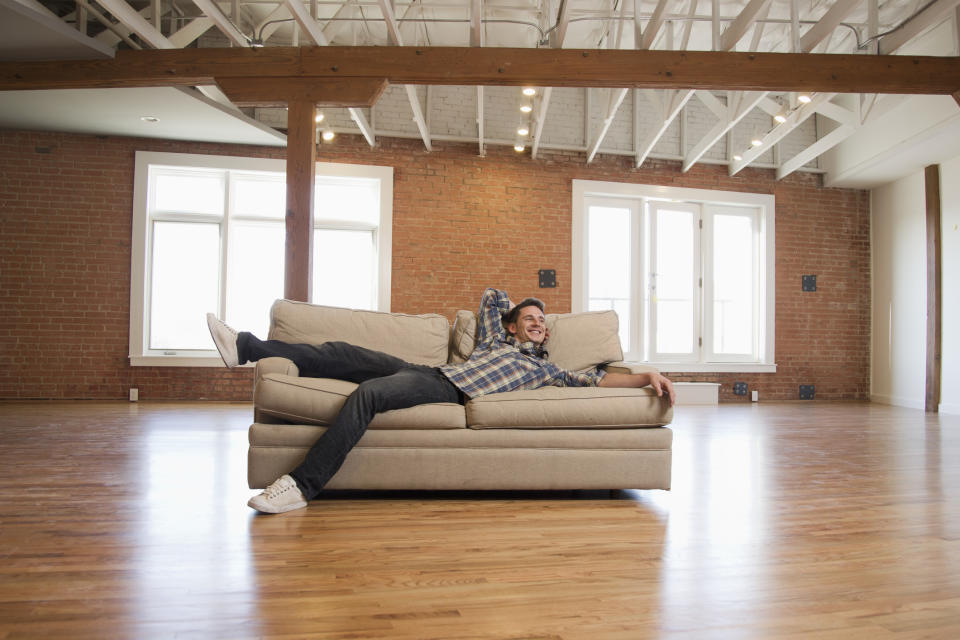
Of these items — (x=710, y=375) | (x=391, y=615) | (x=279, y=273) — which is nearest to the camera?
(x=391, y=615)

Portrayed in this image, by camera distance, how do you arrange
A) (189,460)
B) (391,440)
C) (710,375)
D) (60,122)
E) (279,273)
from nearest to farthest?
1. (391,440)
2. (189,460)
3. (60,122)
4. (279,273)
5. (710,375)

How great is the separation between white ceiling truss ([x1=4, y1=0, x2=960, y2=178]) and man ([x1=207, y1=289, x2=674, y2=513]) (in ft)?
8.92

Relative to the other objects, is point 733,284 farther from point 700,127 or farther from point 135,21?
point 135,21

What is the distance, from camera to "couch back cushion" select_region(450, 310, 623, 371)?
3.36 m

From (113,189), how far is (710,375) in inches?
298

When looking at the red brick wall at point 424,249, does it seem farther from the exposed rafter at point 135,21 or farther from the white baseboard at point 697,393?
the exposed rafter at point 135,21

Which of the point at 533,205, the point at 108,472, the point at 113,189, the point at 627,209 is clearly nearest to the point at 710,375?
the point at 627,209

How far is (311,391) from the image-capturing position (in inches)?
103

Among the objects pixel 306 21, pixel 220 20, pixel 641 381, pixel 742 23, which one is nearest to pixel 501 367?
pixel 641 381

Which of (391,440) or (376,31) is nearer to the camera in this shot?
(391,440)

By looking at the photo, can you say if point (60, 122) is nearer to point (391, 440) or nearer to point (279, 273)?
point (279, 273)

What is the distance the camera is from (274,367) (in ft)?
9.01

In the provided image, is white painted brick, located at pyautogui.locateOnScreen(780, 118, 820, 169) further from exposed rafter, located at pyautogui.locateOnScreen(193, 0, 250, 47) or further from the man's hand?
exposed rafter, located at pyautogui.locateOnScreen(193, 0, 250, 47)

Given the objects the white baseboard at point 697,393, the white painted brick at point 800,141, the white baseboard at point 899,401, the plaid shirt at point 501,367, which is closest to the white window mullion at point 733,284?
the white baseboard at point 697,393
